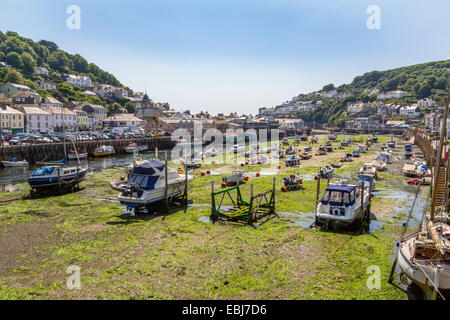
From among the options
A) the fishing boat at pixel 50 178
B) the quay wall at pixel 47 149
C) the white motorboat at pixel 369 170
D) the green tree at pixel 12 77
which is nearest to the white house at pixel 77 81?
the green tree at pixel 12 77

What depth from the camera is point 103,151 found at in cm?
6731

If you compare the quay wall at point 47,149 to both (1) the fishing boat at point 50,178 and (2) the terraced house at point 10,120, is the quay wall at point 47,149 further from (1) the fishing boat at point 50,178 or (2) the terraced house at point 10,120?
(1) the fishing boat at point 50,178

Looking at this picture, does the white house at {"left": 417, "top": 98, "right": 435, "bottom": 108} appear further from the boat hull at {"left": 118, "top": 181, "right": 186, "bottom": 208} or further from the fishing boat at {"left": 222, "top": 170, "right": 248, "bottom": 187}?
the boat hull at {"left": 118, "top": 181, "right": 186, "bottom": 208}

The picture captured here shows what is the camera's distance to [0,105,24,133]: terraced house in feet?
254

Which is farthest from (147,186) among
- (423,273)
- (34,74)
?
(34,74)

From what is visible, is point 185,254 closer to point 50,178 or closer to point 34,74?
point 50,178

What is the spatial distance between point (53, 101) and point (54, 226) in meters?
118

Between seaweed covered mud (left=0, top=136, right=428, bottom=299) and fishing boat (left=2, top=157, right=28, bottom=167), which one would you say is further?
fishing boat (left=2, top=157, right=28, bottom=167)

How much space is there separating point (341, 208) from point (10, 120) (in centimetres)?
8873

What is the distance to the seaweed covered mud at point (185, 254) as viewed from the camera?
12328 millimetres

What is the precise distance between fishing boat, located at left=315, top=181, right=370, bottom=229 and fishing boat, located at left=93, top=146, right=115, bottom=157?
57.2 m

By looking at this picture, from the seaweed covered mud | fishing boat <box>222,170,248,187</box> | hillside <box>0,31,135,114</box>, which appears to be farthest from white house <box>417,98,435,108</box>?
the seaweed covered mud

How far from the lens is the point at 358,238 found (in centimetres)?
1803
